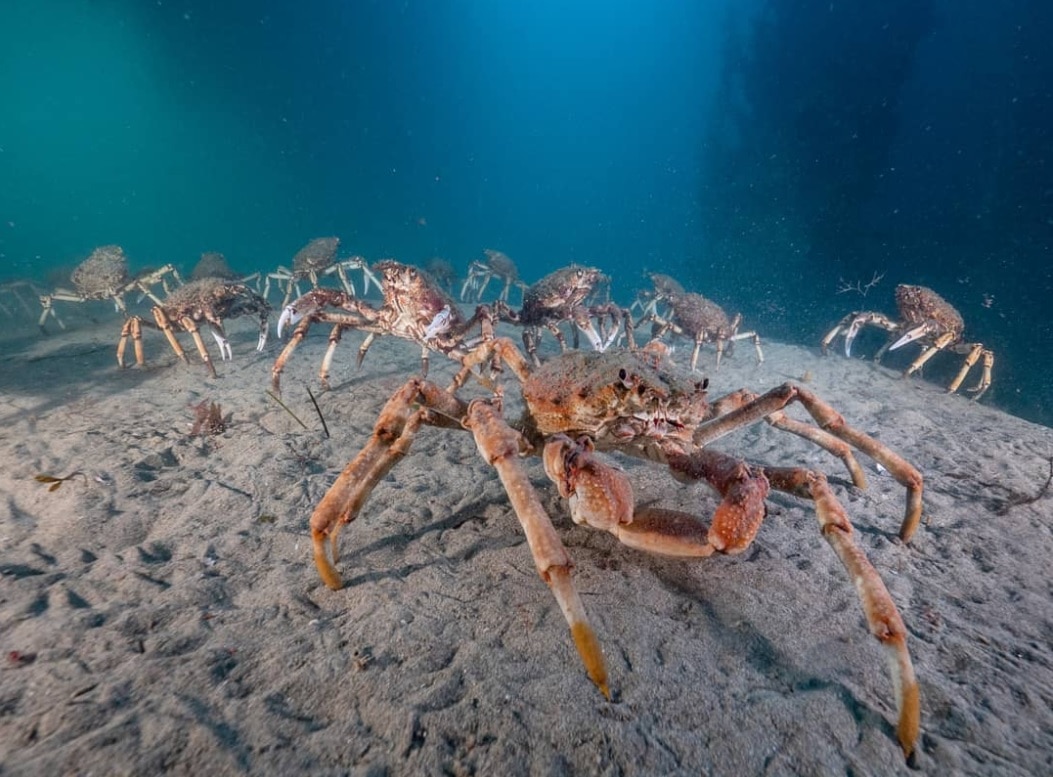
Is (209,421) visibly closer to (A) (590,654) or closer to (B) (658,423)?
(B) (658,423)

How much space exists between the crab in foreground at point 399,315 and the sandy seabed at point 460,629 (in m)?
2.75

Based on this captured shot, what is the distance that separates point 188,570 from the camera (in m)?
3.28

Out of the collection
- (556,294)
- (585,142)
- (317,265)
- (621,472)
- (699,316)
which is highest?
(585,142)

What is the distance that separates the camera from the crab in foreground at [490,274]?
16516mm

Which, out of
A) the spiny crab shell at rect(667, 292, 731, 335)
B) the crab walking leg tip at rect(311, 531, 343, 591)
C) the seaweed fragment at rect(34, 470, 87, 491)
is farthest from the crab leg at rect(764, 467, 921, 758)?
the spiny crab shell at rect(667, 292, 731, 335)

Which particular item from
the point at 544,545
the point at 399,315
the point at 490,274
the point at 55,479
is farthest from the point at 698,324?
the point at 55,479

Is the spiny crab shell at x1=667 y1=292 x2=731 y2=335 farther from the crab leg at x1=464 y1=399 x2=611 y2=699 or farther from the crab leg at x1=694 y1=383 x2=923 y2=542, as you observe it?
the crab leg at x1=464 y1=399 x2=611 y2=699

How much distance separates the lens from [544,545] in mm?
2350

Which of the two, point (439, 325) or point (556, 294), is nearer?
point (439, 325)

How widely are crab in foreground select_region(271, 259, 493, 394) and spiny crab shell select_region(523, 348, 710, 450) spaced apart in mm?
3706

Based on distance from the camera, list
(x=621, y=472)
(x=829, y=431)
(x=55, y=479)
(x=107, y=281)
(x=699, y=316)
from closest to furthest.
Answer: (x=621, y=472), (x=829, y=431), (x=55, y=479), (x=699, y=316), (x=107, y=281)

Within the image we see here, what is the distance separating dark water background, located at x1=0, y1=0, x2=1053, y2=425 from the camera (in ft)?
50.2

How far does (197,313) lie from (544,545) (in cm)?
921

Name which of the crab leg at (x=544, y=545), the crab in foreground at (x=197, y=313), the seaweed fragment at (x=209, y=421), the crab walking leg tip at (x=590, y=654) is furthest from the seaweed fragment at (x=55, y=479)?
the crab walking leg tip at (x=590, y=654)
